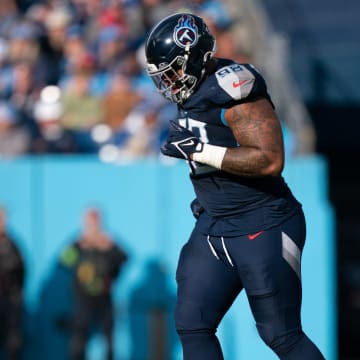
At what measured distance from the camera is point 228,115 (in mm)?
3965

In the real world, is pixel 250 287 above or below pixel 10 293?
below

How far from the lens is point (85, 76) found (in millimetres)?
9562

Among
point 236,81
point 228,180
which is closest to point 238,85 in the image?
point 236,81

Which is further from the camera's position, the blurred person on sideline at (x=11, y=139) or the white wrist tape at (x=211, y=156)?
the blurred person on sideline at (x=11, y=139)

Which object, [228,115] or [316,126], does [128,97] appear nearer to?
[316,126]

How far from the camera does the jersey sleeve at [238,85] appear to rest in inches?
153

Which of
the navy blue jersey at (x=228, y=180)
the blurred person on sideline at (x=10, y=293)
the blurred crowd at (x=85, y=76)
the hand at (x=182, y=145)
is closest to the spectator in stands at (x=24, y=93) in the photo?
the blurred crowd at (x=85, y=76)

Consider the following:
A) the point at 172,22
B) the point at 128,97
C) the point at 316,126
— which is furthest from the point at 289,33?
the point at 172,22

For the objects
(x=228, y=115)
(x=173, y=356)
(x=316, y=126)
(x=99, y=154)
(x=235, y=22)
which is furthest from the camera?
(x=316, y=126)

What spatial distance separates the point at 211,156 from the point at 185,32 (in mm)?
595

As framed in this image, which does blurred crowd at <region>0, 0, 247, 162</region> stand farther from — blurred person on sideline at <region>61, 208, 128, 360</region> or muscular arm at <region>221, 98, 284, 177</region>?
muscular arm at <region>221, 98, 284, 177</region>

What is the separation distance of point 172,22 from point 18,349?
17.3 ft

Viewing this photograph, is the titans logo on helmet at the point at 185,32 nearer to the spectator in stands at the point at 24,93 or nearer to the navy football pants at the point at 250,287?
the navy football pants at the point at 250,287

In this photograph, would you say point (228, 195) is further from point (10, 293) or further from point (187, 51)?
point (10, 293)
